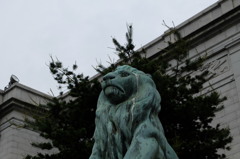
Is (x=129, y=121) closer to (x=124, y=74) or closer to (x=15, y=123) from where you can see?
(x=124, y=74)

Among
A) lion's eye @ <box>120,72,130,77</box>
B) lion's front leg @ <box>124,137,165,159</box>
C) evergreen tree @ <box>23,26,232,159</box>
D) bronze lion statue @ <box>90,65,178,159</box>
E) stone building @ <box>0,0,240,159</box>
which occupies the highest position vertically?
stone building @ <box>0,0,240,159</box>

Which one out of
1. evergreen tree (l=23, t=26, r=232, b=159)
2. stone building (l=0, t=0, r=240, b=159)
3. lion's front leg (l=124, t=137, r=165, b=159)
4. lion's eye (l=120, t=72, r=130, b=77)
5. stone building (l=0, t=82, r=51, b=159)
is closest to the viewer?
lion's front leg (l=124, t=137, r=165, b=159)

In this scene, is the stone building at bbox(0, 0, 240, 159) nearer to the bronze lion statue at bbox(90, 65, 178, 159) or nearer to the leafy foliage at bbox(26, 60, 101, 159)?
the leafy foliage at bbox(26, 60, 101, 159)

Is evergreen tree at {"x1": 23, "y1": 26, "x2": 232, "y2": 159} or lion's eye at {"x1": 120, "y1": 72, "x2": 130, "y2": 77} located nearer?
lion's eye at {"x1": 120, "y1": 72, "x2": 130, "y2": 77}

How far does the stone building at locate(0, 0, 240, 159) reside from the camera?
17.9 metres

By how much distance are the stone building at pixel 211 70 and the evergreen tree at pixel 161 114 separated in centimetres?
251

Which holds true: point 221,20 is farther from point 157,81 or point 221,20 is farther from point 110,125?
point 110,125

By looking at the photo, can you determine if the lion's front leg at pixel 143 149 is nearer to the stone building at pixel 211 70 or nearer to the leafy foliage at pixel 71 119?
the leafy foliage at pixel 71 119

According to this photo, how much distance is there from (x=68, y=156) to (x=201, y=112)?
3466mm

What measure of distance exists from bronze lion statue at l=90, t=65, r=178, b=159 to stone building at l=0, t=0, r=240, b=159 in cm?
1094

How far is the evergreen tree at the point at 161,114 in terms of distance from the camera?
12.1 metres

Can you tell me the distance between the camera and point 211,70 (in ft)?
61.6

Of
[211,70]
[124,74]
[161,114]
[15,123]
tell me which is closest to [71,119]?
[161,114]

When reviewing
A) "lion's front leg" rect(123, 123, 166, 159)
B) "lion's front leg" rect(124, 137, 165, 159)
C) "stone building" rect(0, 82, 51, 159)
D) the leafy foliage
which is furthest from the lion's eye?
"stone building" rect(0, 82, 51, 159)
